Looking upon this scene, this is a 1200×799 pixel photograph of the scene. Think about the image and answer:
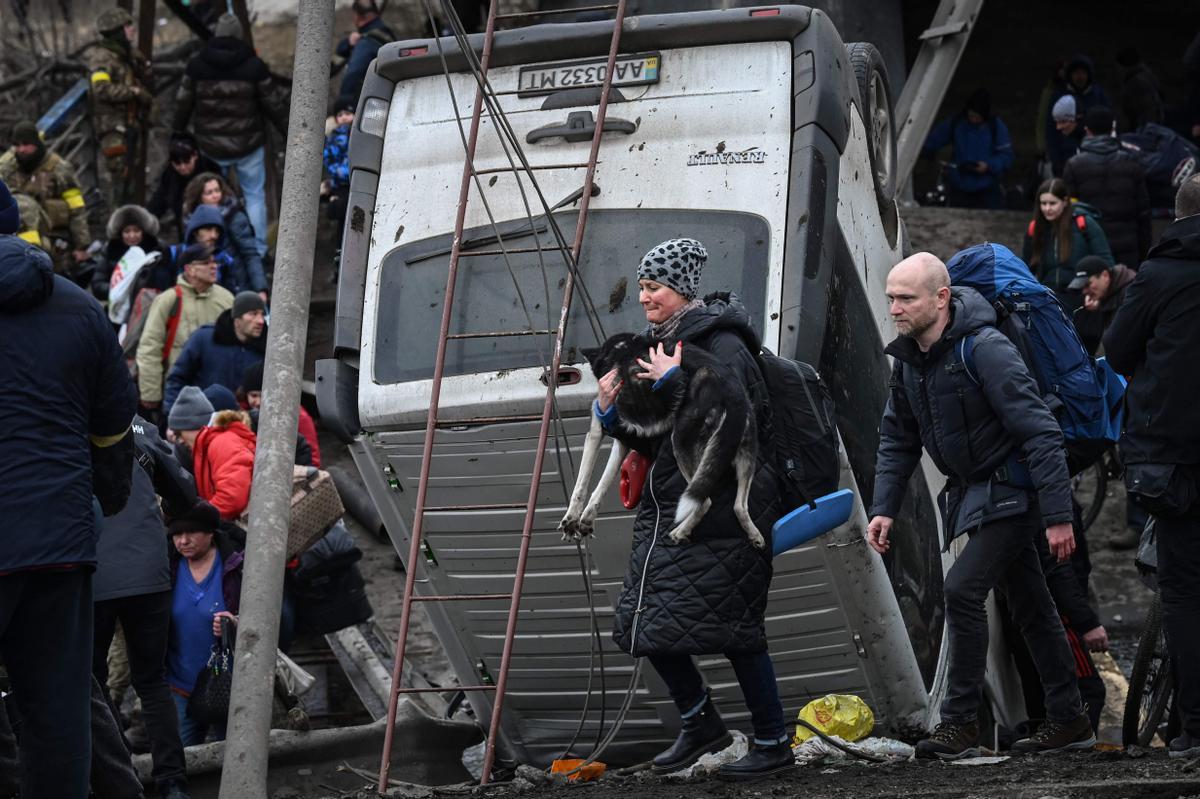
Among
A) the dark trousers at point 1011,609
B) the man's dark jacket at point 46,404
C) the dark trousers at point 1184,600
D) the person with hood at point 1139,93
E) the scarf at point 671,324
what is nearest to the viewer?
the man's dark jacket at point 46,404

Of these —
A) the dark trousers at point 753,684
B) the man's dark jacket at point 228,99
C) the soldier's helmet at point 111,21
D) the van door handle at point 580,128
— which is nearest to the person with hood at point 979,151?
the man's dark jacket at point 228,99

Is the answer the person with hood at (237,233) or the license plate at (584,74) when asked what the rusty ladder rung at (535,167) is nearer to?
the license plate at (584,74)

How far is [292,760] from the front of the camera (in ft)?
30.4

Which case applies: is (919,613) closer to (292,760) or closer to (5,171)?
(292,760)

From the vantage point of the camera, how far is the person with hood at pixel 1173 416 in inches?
257

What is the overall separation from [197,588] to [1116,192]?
731 centimetres

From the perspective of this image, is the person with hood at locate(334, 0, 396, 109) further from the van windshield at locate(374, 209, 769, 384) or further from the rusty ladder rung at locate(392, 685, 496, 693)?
the rusty ladder rung at locate(392, 685, 496, 693)

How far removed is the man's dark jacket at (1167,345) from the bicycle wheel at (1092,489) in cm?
578

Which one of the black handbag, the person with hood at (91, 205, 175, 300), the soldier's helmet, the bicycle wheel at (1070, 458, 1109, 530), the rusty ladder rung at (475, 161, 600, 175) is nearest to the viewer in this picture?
the rusty ladder rung at (475, 161, 600, 175)

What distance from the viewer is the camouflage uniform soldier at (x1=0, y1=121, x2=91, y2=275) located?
14797 millimetres

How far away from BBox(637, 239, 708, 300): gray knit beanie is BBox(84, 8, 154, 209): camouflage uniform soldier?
10871mm

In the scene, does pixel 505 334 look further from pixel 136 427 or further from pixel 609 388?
pixel 136 427

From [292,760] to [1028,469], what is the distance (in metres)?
4.08

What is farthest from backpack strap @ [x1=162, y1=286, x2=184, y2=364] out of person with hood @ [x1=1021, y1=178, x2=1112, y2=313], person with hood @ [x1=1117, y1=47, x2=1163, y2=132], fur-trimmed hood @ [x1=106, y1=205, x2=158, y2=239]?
person with hood @ [x1=1117, y1=47, x2=1163, y2=132]
